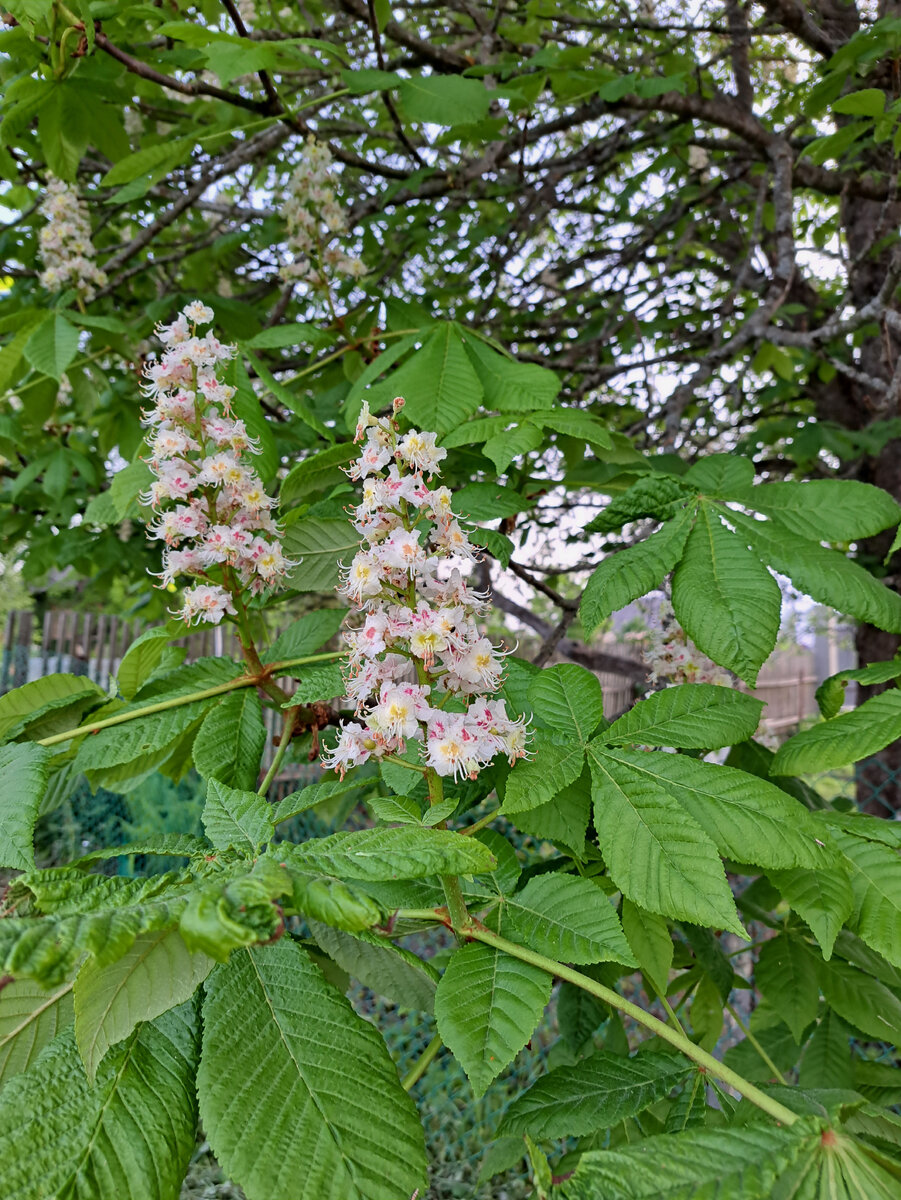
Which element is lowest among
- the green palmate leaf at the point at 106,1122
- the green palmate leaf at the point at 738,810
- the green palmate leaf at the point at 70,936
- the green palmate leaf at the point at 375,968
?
the green palmate leaf at the point at 375,968

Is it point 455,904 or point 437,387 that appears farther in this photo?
point 437,387

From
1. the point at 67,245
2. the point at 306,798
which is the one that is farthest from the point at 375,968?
the point at 67,245

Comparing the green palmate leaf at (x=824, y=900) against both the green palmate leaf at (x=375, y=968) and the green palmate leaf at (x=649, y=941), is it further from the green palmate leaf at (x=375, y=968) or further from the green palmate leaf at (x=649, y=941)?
the green palmate leaf at (x=375, y=968)

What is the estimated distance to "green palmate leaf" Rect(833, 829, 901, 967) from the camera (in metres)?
0.87

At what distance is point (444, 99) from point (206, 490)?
1198 mm

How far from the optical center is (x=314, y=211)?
7.43 ft

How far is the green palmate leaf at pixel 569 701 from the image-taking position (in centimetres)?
93

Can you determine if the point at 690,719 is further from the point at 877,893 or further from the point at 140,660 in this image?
the point at 140,660

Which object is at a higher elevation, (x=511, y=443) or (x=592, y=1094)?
(x=511, y=443)

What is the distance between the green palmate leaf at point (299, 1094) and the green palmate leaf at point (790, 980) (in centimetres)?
84

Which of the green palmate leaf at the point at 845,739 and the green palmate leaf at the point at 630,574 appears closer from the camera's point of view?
the green palmate leaf at the point at 845,739

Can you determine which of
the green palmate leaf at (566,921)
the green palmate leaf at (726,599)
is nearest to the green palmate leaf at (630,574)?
the green palmate leaf at (726,599)

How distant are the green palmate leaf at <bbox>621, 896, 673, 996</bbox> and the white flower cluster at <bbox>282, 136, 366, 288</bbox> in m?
1.82

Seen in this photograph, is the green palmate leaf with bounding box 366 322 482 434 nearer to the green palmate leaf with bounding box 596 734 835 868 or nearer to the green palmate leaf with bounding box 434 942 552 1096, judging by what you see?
the green palmate leaf with bounding box 596 734 835 868
